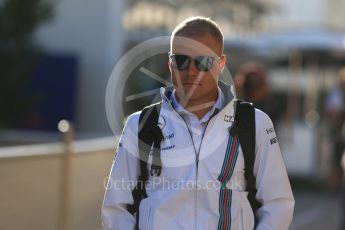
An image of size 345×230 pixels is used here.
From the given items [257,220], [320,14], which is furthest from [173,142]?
[320,14]

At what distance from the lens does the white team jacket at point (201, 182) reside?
12.3 feet

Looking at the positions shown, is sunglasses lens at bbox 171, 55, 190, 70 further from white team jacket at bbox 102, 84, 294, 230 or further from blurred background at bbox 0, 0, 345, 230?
blurred background at bbox 0, 0, 345, 230

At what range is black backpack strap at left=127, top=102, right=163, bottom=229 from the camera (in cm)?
384

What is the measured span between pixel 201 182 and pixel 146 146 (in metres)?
0.31

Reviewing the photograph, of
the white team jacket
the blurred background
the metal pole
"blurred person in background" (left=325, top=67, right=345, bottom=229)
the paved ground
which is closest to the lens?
the white team jacket

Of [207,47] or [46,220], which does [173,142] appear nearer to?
[207,47]

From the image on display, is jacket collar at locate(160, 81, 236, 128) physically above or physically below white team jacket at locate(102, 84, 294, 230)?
above

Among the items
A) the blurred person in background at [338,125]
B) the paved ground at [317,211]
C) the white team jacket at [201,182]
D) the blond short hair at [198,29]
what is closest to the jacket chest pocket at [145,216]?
the white team jacket at [201,182]

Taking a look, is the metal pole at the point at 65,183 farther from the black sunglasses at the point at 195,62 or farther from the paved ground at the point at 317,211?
the paved ground at the point at 317,211

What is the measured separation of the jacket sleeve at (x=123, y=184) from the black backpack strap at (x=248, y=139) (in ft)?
1.51

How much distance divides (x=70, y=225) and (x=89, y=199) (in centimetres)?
56

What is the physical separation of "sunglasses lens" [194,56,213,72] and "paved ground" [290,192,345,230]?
25.7ft

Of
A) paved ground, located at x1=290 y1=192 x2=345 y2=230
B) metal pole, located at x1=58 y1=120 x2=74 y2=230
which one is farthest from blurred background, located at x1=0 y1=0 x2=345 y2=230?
→ metal pole, located at x1=58 y1=120 x2=74 y2=230

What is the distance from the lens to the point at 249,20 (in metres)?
26.9
